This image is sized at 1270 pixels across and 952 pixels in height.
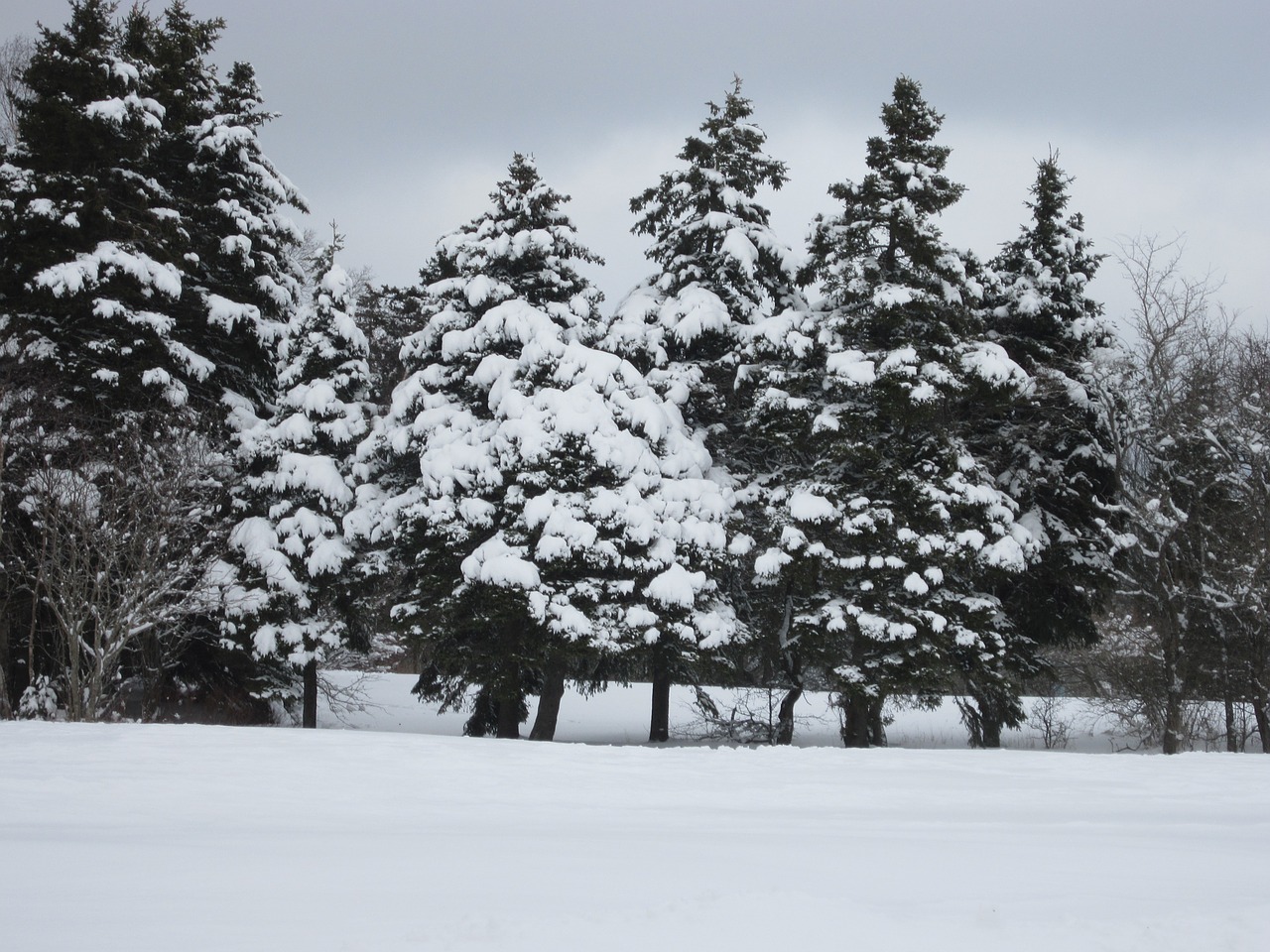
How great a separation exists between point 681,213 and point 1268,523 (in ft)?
41.3

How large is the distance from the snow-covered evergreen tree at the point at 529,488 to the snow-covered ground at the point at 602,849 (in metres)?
5.19

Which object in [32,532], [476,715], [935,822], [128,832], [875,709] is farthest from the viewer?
[476,715]

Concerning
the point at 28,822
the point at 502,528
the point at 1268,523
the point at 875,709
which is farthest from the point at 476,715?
the point at 1268,523

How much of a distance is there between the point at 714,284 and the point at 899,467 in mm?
5679

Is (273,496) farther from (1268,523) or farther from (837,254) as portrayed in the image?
(1268,523)

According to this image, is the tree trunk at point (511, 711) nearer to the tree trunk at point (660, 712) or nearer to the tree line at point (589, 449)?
the tree line at point (589, 449)

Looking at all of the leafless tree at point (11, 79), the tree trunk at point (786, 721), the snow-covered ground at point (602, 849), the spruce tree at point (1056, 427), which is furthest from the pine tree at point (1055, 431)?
the leafless tree at point (11, 79)

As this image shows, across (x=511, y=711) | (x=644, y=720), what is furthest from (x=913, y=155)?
(x=644, y=720)

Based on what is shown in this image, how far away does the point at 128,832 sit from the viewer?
7250 mm

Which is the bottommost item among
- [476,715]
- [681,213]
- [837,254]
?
[476,715]

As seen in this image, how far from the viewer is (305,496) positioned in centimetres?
1903

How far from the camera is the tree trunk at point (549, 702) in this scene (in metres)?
18.3

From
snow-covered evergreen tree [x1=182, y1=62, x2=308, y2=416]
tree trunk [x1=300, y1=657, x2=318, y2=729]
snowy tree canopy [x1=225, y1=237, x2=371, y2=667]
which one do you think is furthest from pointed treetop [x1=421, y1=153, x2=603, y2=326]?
tree trunk [x1=300, y1=657, x2=318, y2=729]

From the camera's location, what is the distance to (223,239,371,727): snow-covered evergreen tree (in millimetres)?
18531
